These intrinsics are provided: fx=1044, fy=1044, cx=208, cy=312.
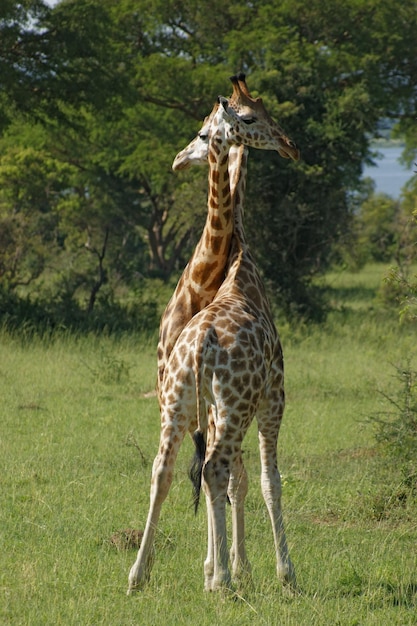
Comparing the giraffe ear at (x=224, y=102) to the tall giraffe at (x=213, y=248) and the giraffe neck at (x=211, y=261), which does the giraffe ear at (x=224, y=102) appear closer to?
the tall giraffe at (x=213, y=248)

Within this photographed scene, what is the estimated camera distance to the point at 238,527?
523 centimetres

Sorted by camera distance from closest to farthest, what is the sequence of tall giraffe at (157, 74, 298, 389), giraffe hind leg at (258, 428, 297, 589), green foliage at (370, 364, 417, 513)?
giraffe hind leg at (258, 428, 297, 589)
tall giraffe at (157, 74, 298, 389)
green foliage at (370, 364, 417, 513)

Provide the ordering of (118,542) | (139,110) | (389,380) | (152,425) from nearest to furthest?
1. (118,542)
2. (152,425)
3. (389,380)
4. (139,110)

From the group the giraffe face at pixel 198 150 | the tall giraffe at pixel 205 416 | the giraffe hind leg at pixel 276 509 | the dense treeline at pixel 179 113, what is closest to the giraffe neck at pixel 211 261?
the giraffe face at pixel 198 150

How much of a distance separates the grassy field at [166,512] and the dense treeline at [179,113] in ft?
15.3

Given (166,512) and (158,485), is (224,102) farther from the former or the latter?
(166,512)

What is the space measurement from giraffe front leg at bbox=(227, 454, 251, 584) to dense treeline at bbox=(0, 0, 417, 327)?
9448 mm

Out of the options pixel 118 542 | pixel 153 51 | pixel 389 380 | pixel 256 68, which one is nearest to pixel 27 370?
pixel 389 380

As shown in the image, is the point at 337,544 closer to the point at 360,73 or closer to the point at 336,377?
the point at 336,377

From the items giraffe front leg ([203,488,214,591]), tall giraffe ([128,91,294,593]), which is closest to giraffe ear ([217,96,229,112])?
tall giraffe ([128,91,294,593])

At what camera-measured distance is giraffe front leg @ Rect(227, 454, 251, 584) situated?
512cm

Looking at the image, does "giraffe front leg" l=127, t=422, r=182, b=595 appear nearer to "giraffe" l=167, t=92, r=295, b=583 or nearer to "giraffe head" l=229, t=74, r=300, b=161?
"giraffe" l=167, t=92, r=295, b=583

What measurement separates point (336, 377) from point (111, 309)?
5459mm

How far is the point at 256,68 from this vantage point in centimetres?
1762
